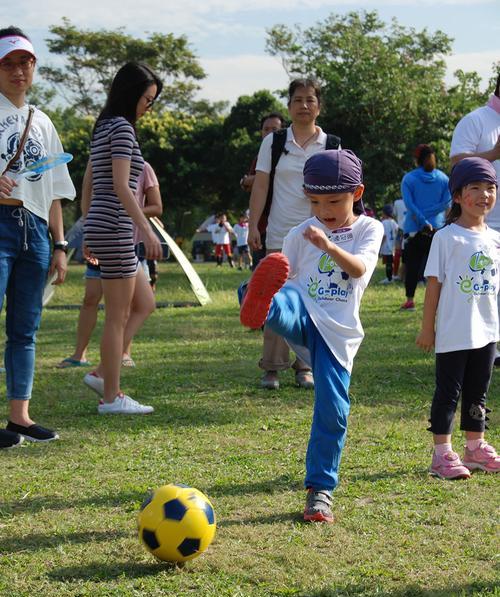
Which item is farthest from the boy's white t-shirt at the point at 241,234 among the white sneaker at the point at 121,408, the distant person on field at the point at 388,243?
the white sneaker at the point at 121,408

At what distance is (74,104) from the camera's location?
1950 inches

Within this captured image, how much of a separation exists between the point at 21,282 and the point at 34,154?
71cm

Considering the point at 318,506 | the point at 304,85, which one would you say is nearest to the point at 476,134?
the point at 304,85

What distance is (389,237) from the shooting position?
19.9m

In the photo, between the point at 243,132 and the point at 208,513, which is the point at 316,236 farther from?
the point at 243,132

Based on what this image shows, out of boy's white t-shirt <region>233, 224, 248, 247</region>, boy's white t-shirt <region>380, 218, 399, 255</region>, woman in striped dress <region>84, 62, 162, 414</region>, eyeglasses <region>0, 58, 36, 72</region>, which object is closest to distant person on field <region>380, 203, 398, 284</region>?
boy's white t-shirt <region>380, 218, 399, 255</region>

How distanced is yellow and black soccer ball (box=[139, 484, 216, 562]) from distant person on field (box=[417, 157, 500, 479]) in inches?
61.3

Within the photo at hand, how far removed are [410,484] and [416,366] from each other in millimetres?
3515

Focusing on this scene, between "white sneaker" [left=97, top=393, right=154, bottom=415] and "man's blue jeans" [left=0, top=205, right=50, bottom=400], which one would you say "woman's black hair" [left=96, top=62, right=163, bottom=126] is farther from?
"white sneaker" [left=97, top=393, right=154, bottom=415]

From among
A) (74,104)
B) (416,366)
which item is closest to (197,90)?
(74,104)

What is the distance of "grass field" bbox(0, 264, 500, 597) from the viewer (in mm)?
3207

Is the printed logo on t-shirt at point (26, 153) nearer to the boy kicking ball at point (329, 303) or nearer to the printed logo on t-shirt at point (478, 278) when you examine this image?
the boy kicking ball at point (329, 303)

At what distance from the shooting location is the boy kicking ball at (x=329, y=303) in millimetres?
3803

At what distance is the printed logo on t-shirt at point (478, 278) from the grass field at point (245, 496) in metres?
0.91
